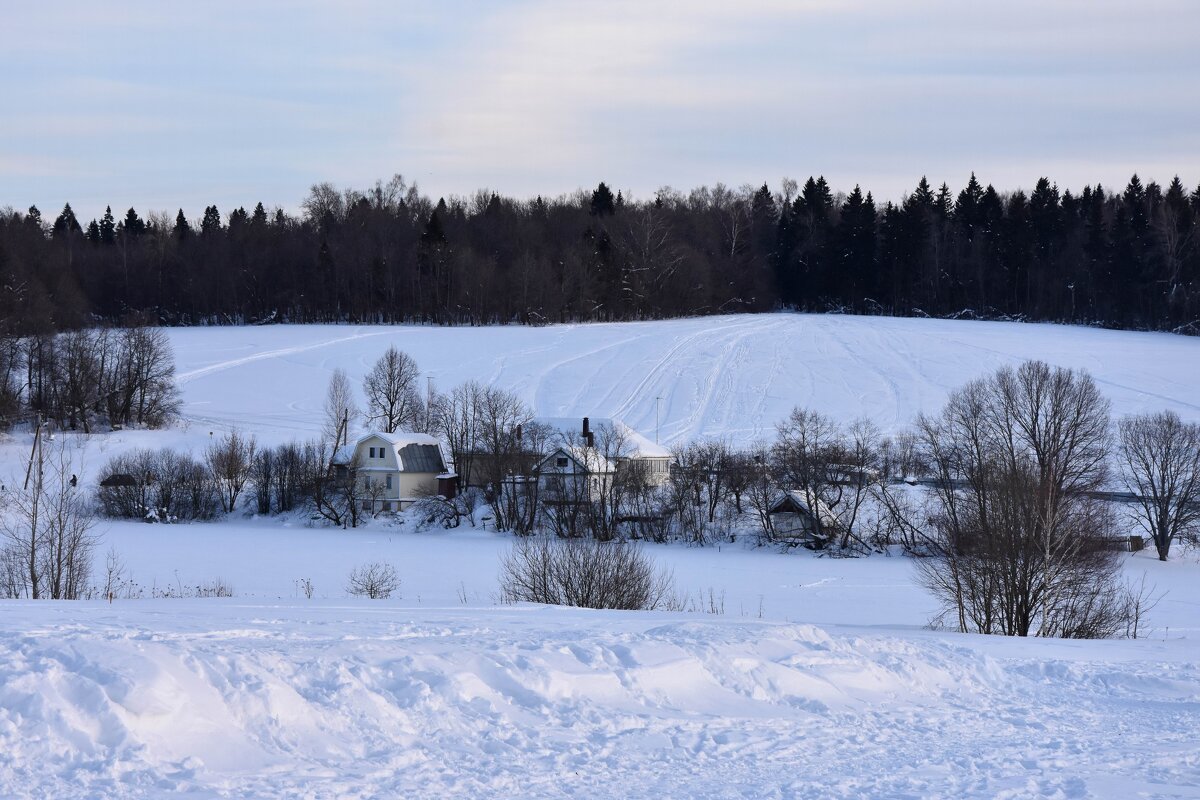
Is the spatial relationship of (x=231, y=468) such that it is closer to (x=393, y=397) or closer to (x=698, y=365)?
(x=393, y=397)

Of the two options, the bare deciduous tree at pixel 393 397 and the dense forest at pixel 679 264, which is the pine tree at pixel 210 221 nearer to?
the dense forest at pixel 679 264

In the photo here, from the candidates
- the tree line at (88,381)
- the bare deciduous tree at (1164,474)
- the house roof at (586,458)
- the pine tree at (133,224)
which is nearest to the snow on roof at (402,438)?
the house roof at (586,458)

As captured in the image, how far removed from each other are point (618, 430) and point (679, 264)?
152ft

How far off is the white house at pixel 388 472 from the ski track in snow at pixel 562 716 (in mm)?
43459

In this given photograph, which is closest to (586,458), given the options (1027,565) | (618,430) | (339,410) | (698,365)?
(618,430)

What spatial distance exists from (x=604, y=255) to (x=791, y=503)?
55198mm

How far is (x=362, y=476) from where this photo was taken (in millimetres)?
56312

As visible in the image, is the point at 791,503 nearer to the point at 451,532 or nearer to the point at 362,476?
the point at 451,532

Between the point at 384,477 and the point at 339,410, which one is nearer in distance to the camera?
the point at 384,477

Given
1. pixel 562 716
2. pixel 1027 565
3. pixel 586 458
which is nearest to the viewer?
pixel 562 716

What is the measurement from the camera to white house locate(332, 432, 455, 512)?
184 ft

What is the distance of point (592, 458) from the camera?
175 ft

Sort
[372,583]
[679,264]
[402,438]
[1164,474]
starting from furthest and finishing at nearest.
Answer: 1. [679,264]
2. [402,438]
3. [1164,474]
4. [372,583]

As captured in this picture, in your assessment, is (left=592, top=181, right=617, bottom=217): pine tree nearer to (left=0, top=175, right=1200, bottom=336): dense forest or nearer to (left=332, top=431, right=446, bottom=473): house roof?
(left=0, top=175, right=1200, bottom=336): dense forest
